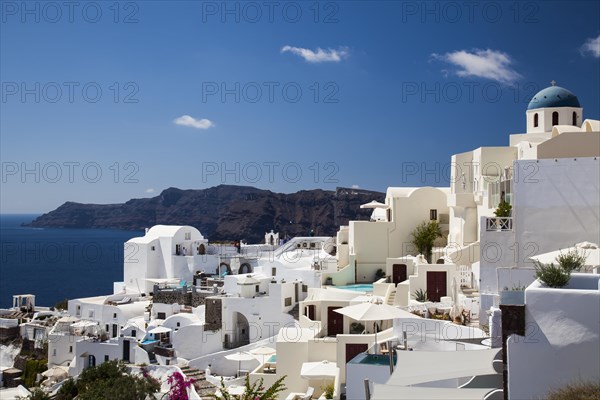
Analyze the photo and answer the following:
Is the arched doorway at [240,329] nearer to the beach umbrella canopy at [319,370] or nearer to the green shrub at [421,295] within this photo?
the green shrub at [421,295]

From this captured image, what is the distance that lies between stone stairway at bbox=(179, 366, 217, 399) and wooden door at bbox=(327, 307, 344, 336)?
5.29 meters

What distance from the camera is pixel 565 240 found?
18.2 m

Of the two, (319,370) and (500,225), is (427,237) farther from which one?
(319,370)

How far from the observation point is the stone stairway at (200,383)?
2431 cm

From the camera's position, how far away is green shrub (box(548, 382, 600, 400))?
7812 millimetres

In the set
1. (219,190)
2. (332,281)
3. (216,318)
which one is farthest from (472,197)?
(219,190)

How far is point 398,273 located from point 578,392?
1988 cm

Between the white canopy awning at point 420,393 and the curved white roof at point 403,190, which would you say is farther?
the curved white roof at point 403,190

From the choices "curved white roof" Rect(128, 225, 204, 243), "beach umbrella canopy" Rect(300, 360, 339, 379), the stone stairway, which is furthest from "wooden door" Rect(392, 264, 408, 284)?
"curved white roof" Rect(128, 225, 204, 243)

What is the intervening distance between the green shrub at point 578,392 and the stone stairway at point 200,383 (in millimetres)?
17283

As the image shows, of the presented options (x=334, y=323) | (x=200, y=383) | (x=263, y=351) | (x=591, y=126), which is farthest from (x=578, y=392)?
(x=200, y=383)

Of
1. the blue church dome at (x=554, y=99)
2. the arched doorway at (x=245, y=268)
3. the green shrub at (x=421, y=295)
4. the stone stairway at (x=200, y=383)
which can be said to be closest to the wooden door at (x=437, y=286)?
the green shrub at (x=421, y=295)

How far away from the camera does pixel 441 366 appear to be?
10141 millimetres

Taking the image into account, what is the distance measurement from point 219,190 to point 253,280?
450 ft
